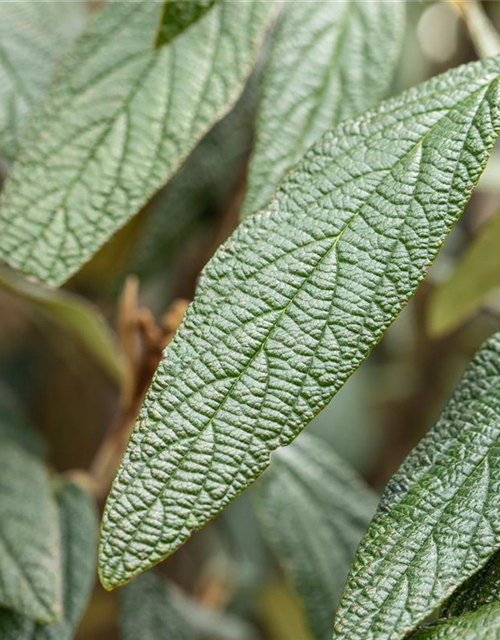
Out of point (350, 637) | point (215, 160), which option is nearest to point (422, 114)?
point (350, 637)

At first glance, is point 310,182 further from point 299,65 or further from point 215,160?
point 215,160

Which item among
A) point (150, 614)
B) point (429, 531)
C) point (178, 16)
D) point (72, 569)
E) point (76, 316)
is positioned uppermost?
point (178, 16)

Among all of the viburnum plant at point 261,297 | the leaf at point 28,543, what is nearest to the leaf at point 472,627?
the viburnum plant at point 261,297

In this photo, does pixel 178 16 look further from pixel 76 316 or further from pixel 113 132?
pixel 76 316

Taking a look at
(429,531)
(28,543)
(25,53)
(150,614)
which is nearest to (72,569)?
(28,543)

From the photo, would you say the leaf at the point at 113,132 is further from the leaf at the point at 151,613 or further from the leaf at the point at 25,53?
the leaf at the point at 151,613
